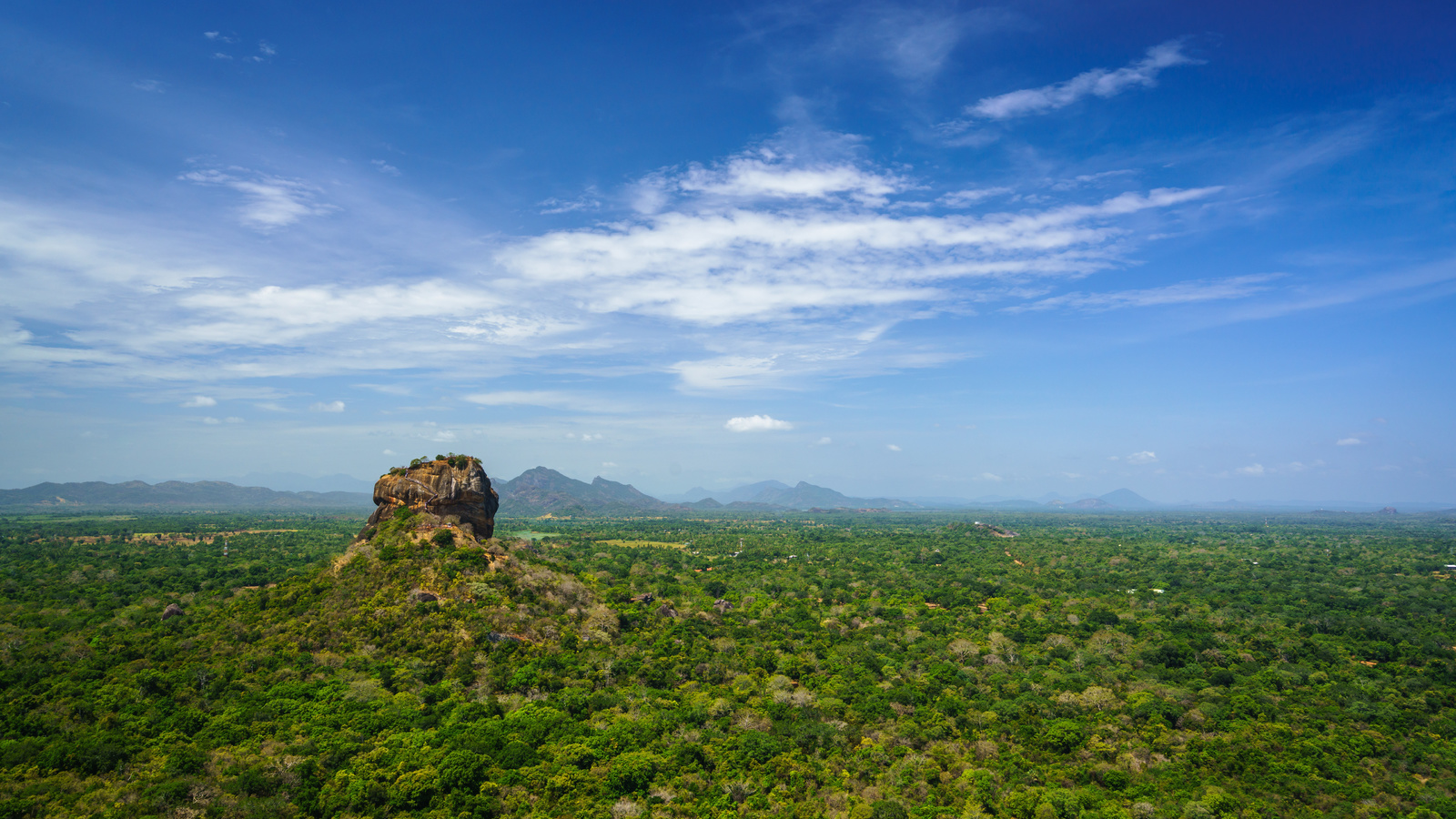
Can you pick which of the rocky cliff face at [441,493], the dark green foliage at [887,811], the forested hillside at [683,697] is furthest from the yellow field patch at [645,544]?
the dark green foliage at [887,811]

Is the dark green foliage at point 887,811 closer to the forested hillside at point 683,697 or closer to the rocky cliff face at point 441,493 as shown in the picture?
the forested hillside at point 683,697

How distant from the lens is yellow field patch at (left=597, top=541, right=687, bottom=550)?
13420cm

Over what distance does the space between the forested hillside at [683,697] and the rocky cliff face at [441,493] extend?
263cm

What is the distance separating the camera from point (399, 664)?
Result: 4750 cm

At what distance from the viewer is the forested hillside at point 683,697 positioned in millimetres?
33094

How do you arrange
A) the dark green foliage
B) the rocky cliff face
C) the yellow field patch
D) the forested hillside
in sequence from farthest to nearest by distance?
the yellow field patch → the rocky cliff face → the forested hillside → the dark green foliage

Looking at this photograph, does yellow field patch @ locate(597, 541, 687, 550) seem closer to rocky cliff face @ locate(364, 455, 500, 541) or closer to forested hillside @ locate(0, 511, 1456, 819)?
forested hillside @ locate(0, 511, 1456, 819)

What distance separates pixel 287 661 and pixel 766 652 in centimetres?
3646

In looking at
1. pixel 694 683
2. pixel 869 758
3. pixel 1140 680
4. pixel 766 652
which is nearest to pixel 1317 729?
pixel 1140 680

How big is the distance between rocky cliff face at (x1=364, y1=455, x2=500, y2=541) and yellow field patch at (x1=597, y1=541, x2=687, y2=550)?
221 ft

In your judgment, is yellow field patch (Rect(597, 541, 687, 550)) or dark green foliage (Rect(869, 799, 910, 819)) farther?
yellow field patch (Rect(597, 541, 687, 550))

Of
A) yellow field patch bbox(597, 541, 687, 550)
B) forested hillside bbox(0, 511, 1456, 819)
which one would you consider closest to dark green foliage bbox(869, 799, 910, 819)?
forested hillside bbox(0, 511, 1456, 819)

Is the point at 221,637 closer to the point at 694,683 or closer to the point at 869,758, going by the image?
the point at 694,683

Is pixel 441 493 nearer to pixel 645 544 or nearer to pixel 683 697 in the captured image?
pixel 683 697
